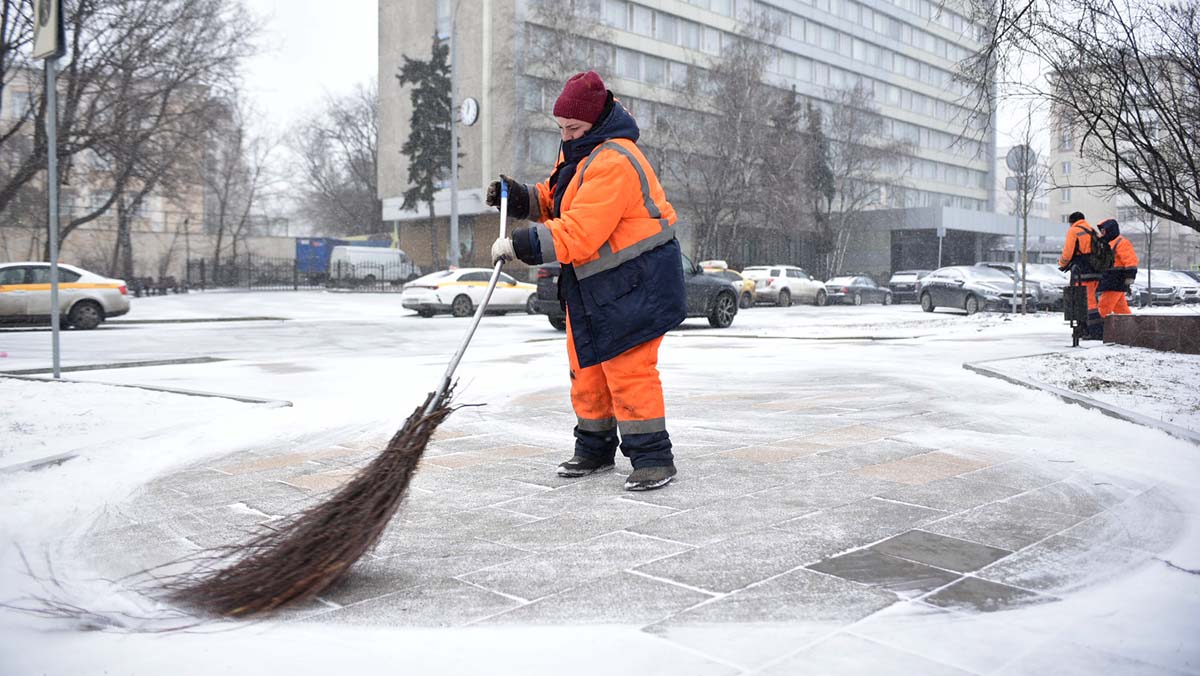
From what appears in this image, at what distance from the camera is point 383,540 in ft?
11.6

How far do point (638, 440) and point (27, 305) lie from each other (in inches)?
700

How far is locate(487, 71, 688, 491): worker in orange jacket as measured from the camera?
4211 millimetres

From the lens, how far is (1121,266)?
41.0 ft

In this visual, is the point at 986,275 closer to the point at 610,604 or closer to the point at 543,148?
the point at 610,604

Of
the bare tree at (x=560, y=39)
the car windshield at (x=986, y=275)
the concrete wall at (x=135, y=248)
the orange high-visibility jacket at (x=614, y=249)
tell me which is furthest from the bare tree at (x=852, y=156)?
the orange high-visibility jacket at (x=614, y=249)

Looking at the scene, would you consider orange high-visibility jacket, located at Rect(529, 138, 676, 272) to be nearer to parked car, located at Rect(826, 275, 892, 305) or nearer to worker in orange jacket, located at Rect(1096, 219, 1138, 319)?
worker in orange jacket, located at Rect(1096, 219, 1138, 319)

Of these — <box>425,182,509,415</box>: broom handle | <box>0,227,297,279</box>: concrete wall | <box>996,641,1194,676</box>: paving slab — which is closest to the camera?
<box>996,641,1194,676</box>: paving slab

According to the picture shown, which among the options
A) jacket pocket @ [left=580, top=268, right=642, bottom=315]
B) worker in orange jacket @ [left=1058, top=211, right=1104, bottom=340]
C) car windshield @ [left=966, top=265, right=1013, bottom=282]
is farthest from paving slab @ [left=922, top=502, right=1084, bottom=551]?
car windshield @ [left=966, top=265, right=1013, bottom=282]

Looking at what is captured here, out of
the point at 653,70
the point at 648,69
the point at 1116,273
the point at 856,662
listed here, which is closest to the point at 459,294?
the point at 1116,273

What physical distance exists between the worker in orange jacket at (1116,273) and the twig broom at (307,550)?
1149 cm

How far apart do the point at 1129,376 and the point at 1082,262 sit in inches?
171

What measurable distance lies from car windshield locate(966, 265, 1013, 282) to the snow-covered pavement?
1740 cm

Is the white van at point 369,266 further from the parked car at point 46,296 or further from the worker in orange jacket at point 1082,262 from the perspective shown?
the worker in orange jacket at point 1082,262

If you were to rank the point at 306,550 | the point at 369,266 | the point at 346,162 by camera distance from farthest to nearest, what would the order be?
1. the point at 346,162
2. the point at 369,266
3. the point at 306,550
